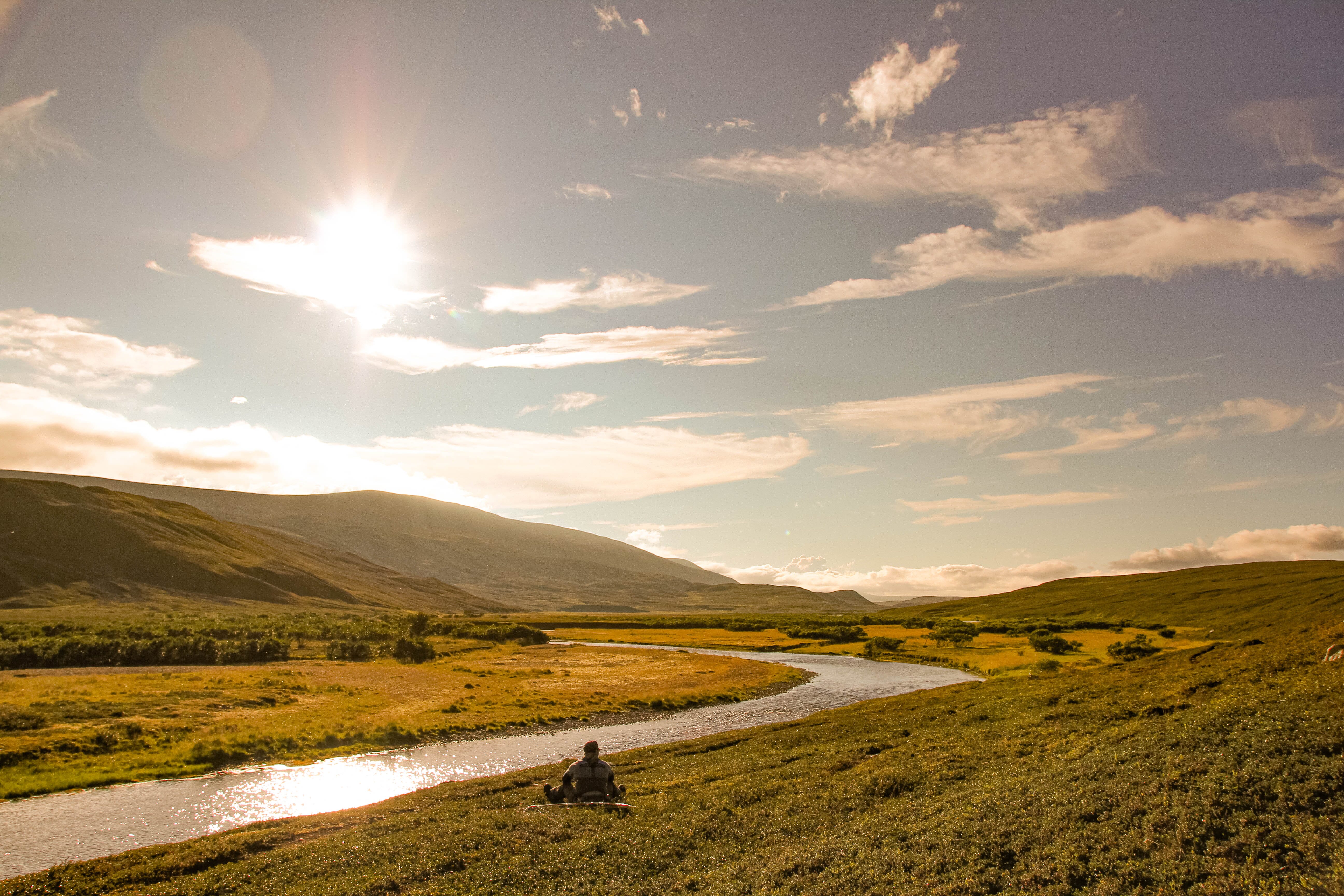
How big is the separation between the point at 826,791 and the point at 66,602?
204941 mm

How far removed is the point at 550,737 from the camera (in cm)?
4859

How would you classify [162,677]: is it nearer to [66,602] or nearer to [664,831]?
[664,831]

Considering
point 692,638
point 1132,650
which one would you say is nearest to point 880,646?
point 1132,650

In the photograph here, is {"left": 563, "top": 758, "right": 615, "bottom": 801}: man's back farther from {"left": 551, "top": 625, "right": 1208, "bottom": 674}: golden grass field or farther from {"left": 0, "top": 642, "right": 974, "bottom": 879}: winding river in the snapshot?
{"left": 551, "top": 625, "right": 1208, "bottom": 674}: golden grass field

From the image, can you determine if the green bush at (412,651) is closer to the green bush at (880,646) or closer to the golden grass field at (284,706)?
the golden grass field at (284,706)

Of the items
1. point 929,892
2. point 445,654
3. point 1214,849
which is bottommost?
point 445,654

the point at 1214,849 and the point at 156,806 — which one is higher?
the point at 1214,849

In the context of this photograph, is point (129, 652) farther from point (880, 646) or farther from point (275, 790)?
point (880, 646)

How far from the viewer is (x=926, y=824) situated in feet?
64.1

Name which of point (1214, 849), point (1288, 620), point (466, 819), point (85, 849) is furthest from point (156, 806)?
point (1288, 620)

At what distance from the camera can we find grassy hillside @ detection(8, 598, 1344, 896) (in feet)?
48.7

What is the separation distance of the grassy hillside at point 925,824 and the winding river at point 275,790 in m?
4.50

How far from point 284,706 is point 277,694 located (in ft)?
16.3

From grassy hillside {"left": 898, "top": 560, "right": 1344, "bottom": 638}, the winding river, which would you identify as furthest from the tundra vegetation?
grassy hillside {"left": 898, "top": 560, "right": 1344, "bottom": 638}
